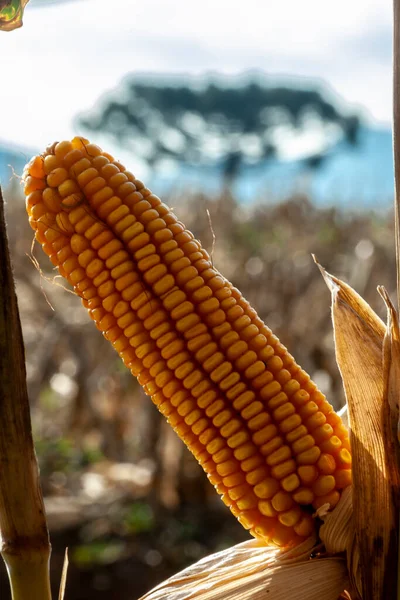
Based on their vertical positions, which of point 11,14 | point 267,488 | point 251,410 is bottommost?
point 267,488

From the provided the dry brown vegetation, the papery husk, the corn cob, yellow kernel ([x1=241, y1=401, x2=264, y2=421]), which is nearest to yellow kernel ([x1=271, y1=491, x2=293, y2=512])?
the corn cob

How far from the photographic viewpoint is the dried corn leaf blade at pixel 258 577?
871mm

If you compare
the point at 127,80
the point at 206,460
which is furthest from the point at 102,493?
the point at 127,80

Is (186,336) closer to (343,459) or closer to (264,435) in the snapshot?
(264,435)

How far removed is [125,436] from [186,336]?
15.6ft

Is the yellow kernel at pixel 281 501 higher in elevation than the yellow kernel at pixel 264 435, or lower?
lower

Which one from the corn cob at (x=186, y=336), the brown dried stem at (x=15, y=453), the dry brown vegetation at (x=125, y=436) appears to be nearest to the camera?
the brown dried stem at (x=15, y=453)

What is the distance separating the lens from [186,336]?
35.5 inches

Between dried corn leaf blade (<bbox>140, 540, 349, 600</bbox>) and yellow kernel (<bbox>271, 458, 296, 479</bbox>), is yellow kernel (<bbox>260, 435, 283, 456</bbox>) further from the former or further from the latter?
dried corn leaf blade (<bbox>140, 540, 349, 600</bbox>)

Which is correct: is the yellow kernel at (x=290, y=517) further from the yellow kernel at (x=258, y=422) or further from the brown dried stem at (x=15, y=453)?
the brown dried stem at (x=15, y=453)

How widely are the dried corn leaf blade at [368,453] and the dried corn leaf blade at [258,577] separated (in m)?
0.03

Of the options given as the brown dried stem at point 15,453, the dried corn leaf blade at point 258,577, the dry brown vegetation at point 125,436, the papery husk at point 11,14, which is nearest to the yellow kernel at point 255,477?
the dried corn leaf blade at point 258,577

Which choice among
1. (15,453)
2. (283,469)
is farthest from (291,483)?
(15,453)

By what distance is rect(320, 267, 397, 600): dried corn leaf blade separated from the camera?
0.85 metres
